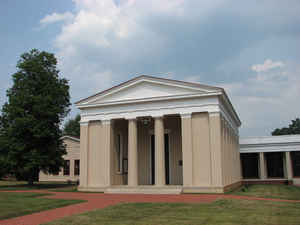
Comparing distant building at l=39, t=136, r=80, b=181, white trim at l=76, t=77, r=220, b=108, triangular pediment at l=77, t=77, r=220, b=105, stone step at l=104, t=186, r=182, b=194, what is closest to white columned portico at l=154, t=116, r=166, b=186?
stone step at l=104, t=186, r=182, b=194

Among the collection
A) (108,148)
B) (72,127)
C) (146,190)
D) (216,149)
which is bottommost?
(146,190)

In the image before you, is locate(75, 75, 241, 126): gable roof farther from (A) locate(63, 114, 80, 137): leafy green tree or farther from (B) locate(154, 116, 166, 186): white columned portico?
(A) locate(63, 114, 80, 137): leafy green tree

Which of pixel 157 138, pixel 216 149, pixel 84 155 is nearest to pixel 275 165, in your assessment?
pixel 216 149

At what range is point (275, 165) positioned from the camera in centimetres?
4047

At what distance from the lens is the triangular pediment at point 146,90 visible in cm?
2375

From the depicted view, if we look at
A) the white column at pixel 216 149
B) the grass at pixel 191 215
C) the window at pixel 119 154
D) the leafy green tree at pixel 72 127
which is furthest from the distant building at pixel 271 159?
the leafy green tree at pixel 72 127

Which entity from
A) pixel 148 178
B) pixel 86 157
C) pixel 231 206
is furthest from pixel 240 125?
pixel 231 206

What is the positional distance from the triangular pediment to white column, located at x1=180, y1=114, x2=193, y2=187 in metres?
2.04

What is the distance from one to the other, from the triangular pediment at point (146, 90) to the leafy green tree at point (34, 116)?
190 inches

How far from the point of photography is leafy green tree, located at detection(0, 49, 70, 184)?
29078 mm

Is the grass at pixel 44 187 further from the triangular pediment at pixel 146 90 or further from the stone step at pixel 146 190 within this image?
the triangular pediment at pixel 146 90

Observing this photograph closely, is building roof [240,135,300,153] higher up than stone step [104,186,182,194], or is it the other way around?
building roof [240,135,300,153]

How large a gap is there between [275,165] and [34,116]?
29299mm

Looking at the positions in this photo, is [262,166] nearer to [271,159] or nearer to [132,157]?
[271,159]
